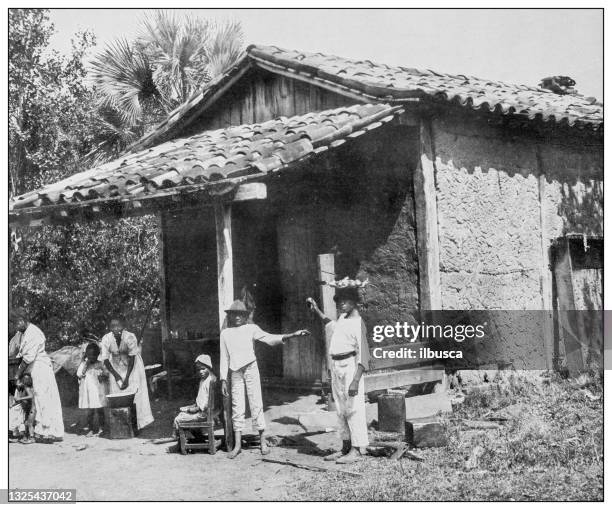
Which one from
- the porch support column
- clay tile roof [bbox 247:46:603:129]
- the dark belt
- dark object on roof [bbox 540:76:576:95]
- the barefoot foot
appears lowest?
the barefoot foot

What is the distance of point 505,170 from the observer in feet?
27.8

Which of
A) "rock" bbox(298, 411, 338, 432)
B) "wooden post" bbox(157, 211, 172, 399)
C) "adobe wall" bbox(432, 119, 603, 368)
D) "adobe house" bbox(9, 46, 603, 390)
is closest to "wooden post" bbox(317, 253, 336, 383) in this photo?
"adobe house" bbox(9, 46, 603, 390)

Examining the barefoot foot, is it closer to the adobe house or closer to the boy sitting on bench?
the boy sitting on bench

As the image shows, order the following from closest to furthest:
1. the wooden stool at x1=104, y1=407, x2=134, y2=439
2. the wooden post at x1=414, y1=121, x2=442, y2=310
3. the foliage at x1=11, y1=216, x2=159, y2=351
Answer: the wooden stool at x1=104, y1=407, x2=134, y2=439
the wooden post at x1=414, y1=121, x2=442, y2=310
the foliage at x1=11, y1=216, x2=159, y2=351

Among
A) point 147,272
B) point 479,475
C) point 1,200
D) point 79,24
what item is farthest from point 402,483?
point 147,272

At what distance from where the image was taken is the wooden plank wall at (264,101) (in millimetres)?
9070

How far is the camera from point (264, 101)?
9.70m

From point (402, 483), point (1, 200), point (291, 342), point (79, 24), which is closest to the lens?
point (402, 483)

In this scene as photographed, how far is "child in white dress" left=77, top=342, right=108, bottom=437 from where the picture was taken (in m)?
7.77

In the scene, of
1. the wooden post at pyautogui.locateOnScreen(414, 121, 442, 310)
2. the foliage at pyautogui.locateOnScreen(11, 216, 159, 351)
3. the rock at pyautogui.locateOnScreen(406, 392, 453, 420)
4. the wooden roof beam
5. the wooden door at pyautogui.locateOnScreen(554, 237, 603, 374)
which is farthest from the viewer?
the wooden door at pyautogui.locateOnScreen(554, 237, 603, 374)

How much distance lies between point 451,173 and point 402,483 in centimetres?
367

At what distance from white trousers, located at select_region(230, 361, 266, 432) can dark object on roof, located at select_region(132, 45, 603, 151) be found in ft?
10.3

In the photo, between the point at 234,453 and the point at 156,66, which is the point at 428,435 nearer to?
the point at 234,453

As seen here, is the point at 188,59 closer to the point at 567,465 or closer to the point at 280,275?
the point at 280,275
